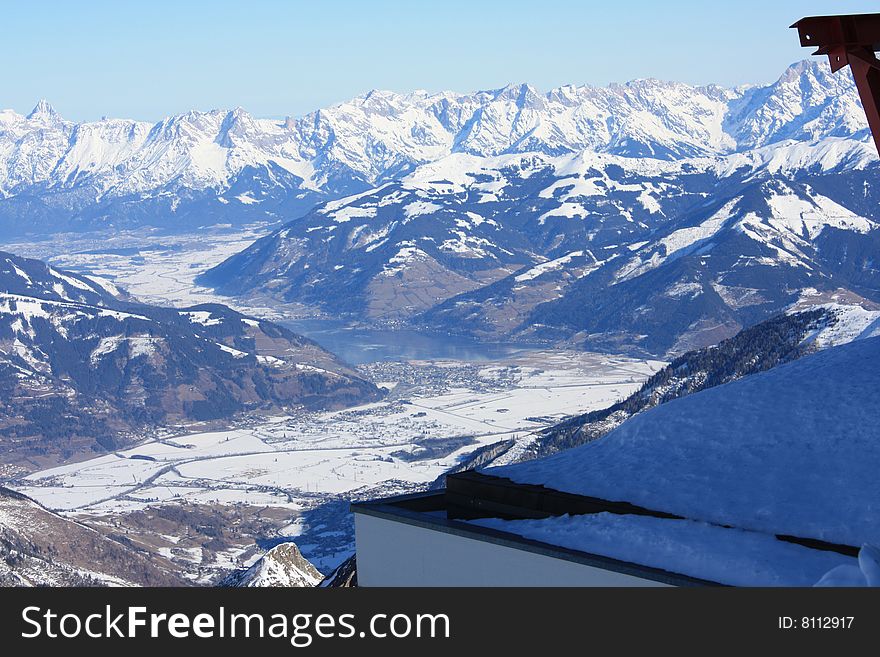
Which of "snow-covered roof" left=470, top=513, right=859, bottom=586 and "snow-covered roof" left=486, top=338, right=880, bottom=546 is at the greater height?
"snow-covered roof" left=486, top=338, right=880, bottom=546

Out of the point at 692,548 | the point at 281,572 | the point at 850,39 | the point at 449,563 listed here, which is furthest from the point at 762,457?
the point at 281,572

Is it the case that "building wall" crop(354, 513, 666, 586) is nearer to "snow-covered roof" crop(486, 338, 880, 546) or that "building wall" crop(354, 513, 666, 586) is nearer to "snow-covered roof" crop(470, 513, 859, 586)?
"snow-covered roof" crop(470, 513, 859, 586)

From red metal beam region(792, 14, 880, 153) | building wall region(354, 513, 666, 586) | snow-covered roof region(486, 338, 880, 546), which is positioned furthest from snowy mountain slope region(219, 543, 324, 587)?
red metal beam region(792, 14, 880, 153)

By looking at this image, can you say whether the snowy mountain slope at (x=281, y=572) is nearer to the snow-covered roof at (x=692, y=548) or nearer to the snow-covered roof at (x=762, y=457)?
the snow-covered roof at (x=762, y=457)

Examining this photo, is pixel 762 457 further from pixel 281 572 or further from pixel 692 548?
pixel 281 572

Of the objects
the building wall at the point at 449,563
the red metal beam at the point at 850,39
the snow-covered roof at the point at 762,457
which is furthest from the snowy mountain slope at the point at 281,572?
the red metal beam at the point at 850,39
